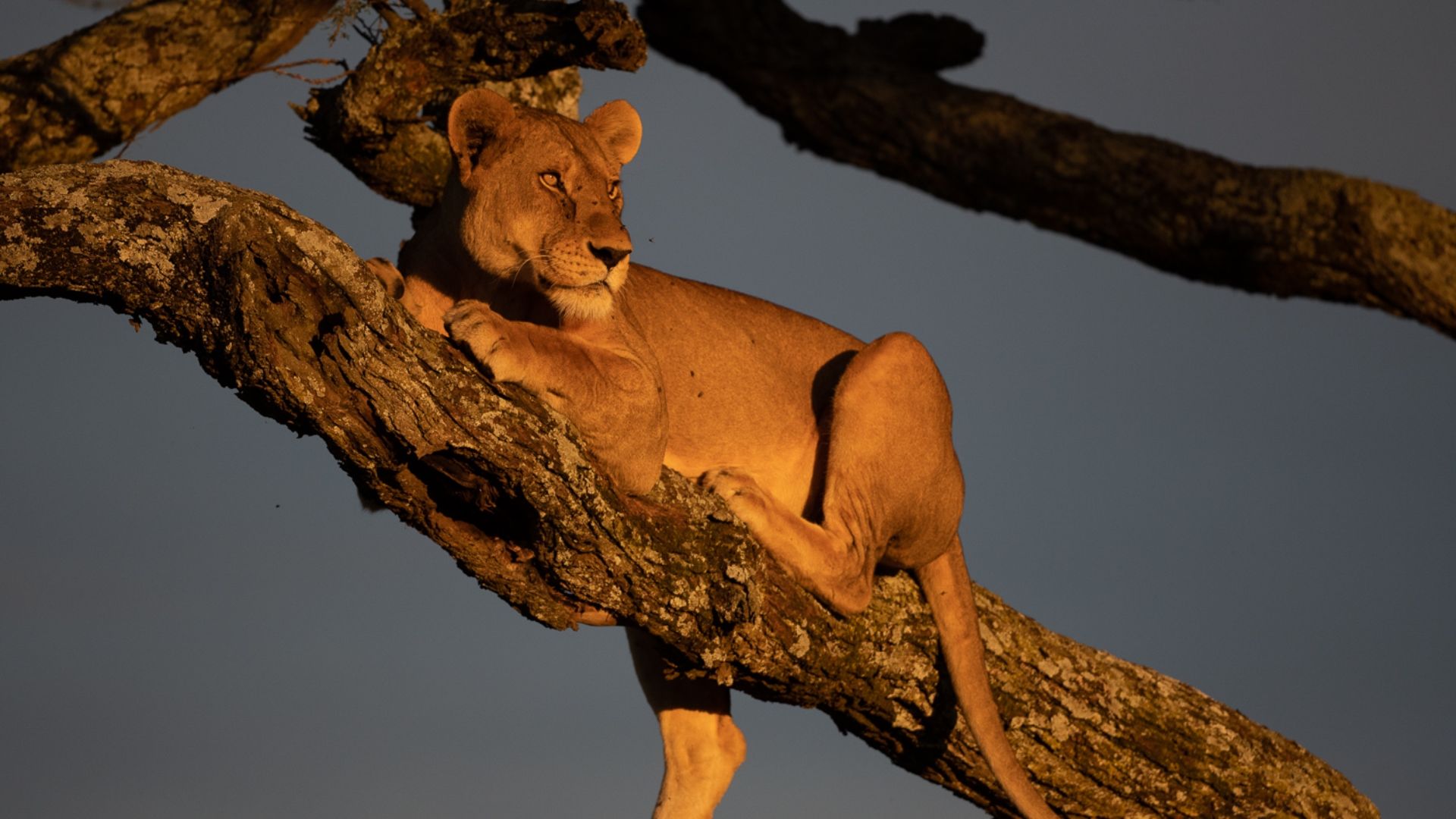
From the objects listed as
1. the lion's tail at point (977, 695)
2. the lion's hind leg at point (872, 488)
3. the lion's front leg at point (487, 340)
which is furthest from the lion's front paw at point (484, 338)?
the lion's tail at point (977, 695)

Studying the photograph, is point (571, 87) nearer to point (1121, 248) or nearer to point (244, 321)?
point (1121, 248)

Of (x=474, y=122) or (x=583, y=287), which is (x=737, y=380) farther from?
(x=474, y=122)

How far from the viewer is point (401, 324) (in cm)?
392

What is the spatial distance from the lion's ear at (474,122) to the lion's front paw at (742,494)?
1.35 m

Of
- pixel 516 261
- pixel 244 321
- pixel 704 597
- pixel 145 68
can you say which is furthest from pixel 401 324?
pixel 145 68

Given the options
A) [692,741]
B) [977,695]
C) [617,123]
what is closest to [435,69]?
[617,123]

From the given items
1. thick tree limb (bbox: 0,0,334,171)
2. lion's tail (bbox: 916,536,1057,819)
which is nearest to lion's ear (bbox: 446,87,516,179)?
thick tree limb (bbox: 0,0,334,171)

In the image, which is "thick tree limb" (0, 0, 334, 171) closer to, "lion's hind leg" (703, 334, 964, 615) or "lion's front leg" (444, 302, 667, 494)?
"lion's front leg" (444, 302, 667, 494)

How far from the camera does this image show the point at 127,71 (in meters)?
5.97

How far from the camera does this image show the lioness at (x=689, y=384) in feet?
15.0

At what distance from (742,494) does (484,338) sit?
130 cm

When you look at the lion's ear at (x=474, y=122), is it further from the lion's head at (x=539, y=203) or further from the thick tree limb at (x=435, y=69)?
the thick tree limb at (x=435, y=69)

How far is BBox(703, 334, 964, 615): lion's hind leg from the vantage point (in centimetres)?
513

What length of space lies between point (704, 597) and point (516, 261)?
3.95ft
